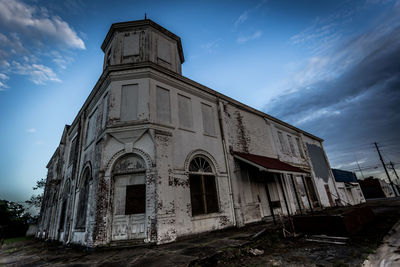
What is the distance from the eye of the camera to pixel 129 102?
841 cm

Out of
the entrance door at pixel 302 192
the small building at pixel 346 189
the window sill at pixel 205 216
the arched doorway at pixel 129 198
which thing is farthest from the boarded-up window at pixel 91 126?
the small building at pixel 346 189

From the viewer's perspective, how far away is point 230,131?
11.4 meters

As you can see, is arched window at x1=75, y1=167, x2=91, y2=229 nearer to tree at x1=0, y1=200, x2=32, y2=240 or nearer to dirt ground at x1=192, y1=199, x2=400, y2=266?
dirt ground at x1=192, y1=199, x2=400, y2=266

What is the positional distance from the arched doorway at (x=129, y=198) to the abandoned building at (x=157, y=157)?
35 mm

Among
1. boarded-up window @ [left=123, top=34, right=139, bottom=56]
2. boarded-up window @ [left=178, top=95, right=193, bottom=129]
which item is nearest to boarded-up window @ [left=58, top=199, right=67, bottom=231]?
boarded-up window @ [left=178, top=95, right=193, bottom=129]

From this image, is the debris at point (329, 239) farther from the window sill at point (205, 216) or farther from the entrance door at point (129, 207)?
the entrance door at point (129, 207)

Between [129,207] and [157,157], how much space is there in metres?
2.13

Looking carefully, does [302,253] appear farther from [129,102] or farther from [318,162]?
[318,162]

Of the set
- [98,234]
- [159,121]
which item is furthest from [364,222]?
[98,234]

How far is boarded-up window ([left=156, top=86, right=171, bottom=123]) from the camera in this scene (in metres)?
8.66

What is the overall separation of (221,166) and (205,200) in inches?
80.5

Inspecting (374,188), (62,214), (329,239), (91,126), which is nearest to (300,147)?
(329,239)

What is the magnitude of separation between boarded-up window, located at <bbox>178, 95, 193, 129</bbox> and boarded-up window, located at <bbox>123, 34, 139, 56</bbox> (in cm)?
340

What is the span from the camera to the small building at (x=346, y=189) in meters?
20.6
